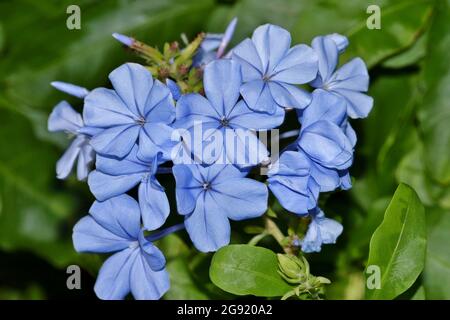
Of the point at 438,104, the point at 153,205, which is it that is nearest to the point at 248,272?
the point at 153,205

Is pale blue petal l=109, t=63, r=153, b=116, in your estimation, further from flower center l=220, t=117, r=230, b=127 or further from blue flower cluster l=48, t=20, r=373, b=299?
flower center l=220, t=117, r=230, b=127

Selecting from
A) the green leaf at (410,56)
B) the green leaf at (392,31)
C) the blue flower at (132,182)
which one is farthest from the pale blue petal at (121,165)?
the green leaf at (410,56)

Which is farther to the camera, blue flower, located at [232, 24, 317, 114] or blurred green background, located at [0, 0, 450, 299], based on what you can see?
blurred green background, located at [0, 0, 450, 299]

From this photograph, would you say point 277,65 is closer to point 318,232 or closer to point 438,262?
point 318,232

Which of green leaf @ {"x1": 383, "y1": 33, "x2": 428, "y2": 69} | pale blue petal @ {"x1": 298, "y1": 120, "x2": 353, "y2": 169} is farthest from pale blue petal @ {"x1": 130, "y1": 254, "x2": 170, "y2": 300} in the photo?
green leaf @ {"x1": 383, "y1": 33, "x2": 428, "y2": 69}

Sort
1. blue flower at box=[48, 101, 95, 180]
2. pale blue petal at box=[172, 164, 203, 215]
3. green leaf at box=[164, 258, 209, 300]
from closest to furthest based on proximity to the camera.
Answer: pale blue petal at box=[172, 164, 203, 215]
blue flower at box=[48, 101, 95, 180]
green leaf at box=[164, 258, 209, 300]

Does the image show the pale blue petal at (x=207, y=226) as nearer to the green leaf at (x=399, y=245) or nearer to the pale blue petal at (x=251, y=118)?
the pale blue petal at (x=251, y=118)

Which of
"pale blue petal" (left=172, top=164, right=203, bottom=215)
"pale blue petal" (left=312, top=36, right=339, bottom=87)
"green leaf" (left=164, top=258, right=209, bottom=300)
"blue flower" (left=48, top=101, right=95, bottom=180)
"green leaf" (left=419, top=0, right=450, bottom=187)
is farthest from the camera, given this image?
"green leaf" (left=419, top=0, right=450, bottom=187)
